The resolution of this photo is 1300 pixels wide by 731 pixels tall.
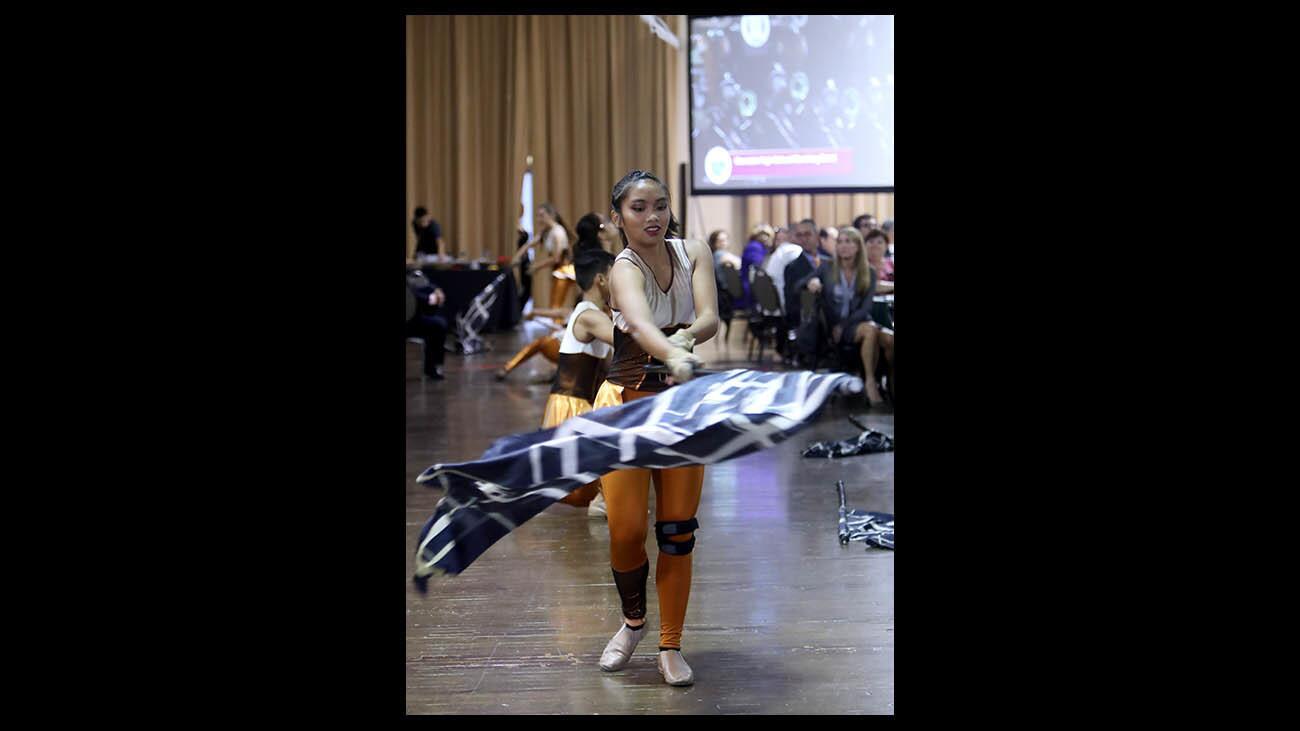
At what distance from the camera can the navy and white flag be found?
313 cm

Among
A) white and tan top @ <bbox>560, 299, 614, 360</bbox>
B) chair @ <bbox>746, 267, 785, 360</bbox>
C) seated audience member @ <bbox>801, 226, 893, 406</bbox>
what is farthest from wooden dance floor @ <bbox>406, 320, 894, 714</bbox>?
chair @ <bbox>746, 267, 785, 360</bbox>

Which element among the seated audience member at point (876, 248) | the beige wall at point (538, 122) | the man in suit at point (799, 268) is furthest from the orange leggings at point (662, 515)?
the beige wall at point (538, 122)

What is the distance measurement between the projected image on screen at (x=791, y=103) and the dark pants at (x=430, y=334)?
9.06 feet

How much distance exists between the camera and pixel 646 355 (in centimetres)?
360

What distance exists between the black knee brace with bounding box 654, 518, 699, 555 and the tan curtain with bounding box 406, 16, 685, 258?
16137 millimetres

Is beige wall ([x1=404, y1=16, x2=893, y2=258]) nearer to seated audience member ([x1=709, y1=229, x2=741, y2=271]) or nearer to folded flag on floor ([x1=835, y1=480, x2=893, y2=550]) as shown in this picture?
seated audience member ([x1=709, y1=229, x2=741, y2=271])

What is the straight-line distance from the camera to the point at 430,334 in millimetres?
11398

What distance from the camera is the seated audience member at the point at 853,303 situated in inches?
357

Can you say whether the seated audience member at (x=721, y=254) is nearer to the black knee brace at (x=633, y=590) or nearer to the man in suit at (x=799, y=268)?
the man in suit at (x=799, y=268)
